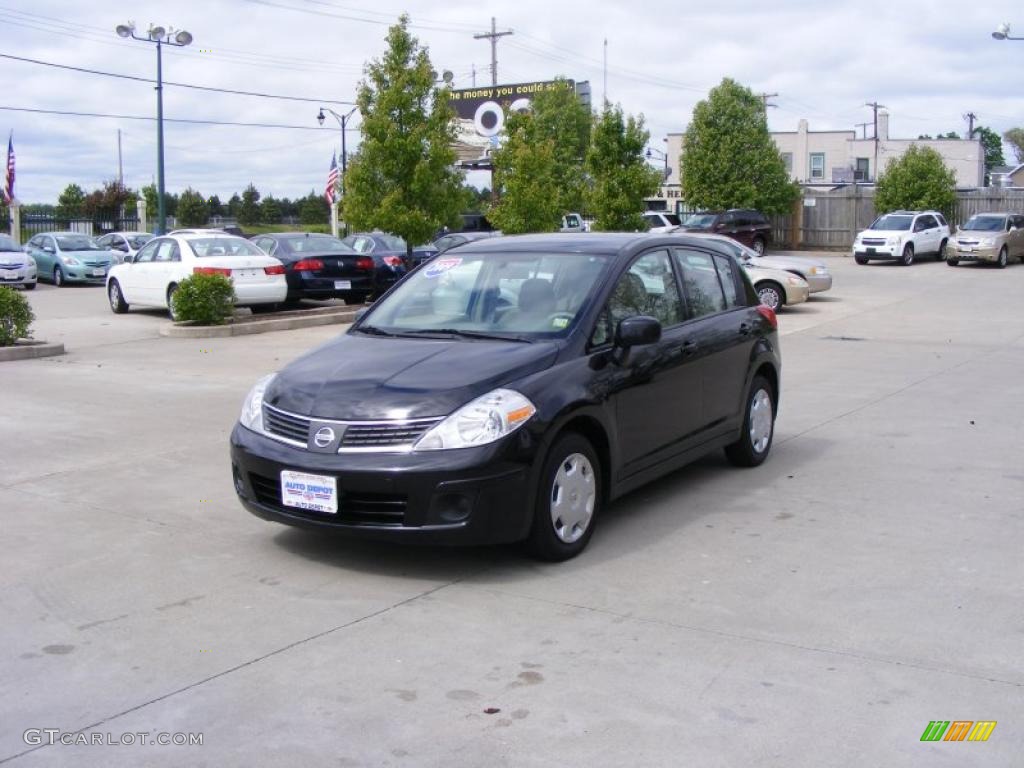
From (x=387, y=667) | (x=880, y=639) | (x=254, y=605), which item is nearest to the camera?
(x=387, y=667)

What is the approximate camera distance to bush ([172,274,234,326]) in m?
17.6

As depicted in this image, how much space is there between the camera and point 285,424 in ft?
19.7

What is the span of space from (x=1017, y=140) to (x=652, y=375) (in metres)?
136

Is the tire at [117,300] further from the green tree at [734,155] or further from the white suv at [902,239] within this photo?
the green tree at [734,155]

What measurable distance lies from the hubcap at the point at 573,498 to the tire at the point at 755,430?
7.22 ft

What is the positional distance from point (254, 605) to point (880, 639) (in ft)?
9.33

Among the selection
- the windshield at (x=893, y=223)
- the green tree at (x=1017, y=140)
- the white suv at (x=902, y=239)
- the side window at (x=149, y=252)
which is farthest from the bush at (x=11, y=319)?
the green tree at (x=1017, y=140)

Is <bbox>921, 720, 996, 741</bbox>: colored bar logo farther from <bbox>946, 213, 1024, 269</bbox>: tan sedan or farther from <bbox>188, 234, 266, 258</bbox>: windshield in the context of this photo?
<bbox>946, 213, 1024, 269</bbox>: tan sedan

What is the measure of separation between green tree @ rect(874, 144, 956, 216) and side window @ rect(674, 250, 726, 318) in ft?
128

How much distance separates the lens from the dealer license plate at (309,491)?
5.67 m

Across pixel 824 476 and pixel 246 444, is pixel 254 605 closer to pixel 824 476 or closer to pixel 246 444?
pixel 246 444

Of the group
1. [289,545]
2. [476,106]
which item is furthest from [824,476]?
[476,106]

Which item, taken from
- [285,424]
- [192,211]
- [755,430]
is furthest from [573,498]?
[192,211]

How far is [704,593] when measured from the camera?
5.61 metres
